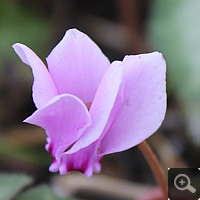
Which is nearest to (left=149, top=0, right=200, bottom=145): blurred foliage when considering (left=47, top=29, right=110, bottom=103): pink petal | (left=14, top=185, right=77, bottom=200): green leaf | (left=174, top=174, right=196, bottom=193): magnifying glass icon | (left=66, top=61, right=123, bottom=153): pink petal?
(left=174, top=174, right=196, bottom=193): magnifying glass icon

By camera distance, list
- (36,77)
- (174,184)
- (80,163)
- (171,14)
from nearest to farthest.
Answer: (36,77)
(80,163)
(174,184)
(171,14)

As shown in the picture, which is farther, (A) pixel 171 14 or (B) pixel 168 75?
(A) pixel 171 14

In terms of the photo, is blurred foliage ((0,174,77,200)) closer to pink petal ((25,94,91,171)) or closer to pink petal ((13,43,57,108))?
pink petal ((25,94,91,171))

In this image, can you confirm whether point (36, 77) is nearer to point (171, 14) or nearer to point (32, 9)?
point (171, 14)

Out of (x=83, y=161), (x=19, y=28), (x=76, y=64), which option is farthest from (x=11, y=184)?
(x=19, y=28)

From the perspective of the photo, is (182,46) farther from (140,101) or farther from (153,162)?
(140,101)

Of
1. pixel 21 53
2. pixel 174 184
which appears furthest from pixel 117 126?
pixel 174 184
